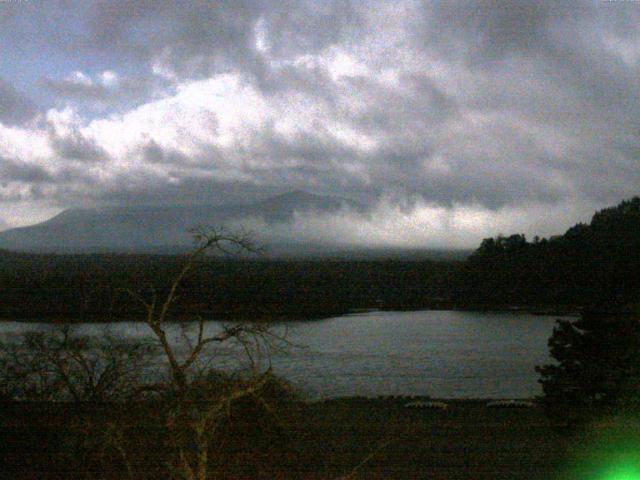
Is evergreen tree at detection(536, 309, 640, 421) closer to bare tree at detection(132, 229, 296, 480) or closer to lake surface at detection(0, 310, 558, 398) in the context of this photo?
lake surface at detection(0, 310, 558, 398)

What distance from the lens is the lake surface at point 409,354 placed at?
21.0 meters

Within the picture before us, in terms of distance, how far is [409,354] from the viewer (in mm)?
28203

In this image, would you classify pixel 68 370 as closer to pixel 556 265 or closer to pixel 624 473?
pixel 624 473

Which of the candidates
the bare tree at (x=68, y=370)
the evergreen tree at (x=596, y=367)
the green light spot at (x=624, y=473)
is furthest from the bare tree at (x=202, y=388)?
the evergreen tree at (x=596, y=367)

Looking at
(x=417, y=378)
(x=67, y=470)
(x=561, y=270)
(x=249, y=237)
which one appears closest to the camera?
(x=249, y=237)

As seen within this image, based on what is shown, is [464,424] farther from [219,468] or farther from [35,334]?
[35,334]

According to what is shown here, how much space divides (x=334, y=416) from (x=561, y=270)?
28.0 metres

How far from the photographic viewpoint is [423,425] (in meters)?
12.9

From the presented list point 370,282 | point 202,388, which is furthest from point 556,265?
point 202,388

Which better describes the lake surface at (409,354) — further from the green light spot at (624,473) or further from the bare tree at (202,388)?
the bare tree at (202,388)

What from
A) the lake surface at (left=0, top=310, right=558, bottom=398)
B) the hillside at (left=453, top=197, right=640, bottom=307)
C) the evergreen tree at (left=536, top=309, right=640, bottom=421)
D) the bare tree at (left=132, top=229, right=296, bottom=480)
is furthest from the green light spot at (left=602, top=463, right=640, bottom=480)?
the hillside at (left=453, top=197, right=640, bottom=307)

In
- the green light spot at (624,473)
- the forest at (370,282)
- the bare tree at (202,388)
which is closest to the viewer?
the bare tree at (202,388)

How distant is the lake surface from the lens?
21.0m

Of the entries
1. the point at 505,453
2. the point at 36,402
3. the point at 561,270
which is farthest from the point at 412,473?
Answer: the point at 561,270
